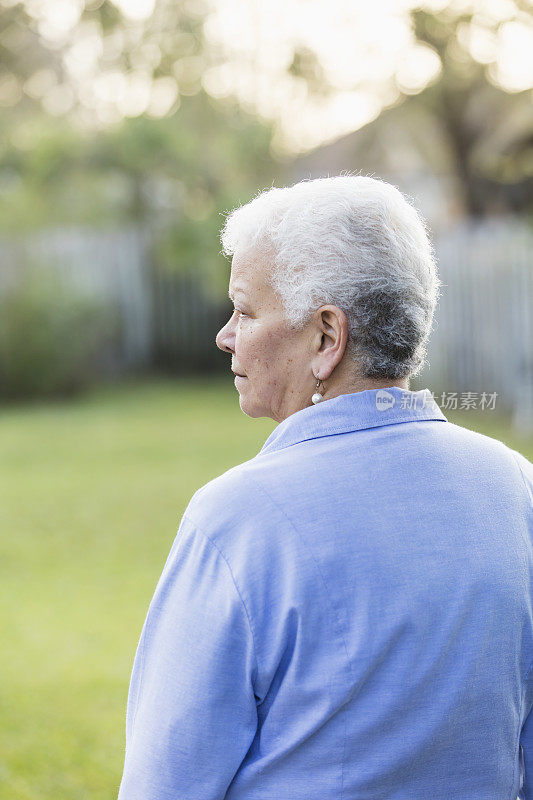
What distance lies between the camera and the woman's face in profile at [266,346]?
4.31ft

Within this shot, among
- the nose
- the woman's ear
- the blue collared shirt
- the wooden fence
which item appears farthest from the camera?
the wooden fence

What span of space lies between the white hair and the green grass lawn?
7.19ft

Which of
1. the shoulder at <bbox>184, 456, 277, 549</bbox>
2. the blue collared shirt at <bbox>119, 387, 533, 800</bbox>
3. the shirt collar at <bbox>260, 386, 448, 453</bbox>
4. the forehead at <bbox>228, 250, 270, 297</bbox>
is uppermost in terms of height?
the forehead at <bbox>228, 250, 270, 297</bbox>

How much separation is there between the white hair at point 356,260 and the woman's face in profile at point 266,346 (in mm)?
23

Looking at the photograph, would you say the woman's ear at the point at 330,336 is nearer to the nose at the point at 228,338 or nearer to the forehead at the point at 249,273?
the forehead at the point at 249,273

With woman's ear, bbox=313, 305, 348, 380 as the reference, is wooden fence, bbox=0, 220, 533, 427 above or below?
below

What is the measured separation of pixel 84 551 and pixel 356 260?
4358 mm

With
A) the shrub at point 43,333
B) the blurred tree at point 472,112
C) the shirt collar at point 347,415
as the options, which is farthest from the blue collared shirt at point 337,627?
the shrub at point 43,333

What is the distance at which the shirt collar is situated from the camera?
126cm

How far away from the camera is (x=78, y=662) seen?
3.84 metres

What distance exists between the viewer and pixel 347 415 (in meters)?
1.26

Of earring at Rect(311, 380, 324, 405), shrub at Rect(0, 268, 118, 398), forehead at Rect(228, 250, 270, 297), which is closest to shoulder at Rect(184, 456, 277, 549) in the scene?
earring at Rect(311, 380, 324, 405)

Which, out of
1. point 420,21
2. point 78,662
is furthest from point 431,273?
point 420,21

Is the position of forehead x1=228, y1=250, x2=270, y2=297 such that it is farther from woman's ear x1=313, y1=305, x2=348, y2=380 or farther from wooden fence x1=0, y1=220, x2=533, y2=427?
wooden fence x1=0, y1=220, x2=533, y2=427
